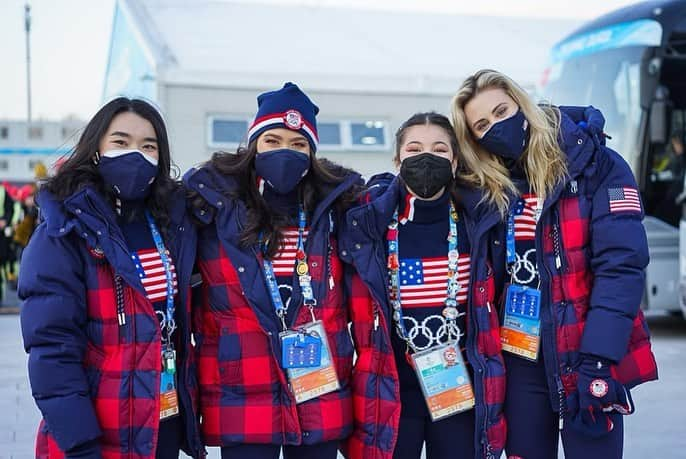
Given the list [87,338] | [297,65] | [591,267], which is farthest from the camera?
[297,65]

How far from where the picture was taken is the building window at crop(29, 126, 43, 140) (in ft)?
171

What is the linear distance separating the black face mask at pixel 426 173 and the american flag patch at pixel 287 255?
17.7 inches

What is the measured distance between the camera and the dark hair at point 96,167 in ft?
8.82

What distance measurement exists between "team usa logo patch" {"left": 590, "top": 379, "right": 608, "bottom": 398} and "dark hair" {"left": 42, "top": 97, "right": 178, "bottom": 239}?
158 centimetres

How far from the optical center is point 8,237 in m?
11.7

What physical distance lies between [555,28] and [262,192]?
20517 millimetres

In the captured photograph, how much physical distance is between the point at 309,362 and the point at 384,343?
29cm

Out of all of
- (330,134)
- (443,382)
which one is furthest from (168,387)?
(330,134)

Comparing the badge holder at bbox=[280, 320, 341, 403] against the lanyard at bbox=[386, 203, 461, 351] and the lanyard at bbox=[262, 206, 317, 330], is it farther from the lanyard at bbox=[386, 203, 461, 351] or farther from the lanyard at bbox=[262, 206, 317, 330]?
the lanyard at bbox=[386, 203, 461, 351]

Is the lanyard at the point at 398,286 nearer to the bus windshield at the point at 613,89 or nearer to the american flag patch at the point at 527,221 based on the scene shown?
the american flag patch at the point at 527,221

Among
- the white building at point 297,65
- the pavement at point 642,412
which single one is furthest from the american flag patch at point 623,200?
the white building at point 297,65

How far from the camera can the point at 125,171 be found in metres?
2.72

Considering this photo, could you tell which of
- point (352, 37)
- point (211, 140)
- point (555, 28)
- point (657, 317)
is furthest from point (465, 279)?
point (555, 28)

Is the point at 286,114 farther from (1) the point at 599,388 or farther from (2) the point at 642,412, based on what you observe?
(2) the point at 642,412
